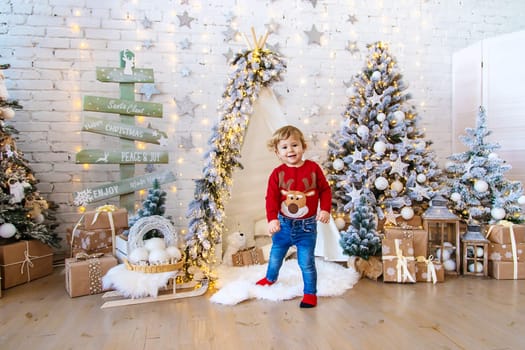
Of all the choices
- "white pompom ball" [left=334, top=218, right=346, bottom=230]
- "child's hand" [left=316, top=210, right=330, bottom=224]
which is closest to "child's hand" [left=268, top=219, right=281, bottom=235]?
"child's hand" [left=316, top=210, right=330, bottom=224]

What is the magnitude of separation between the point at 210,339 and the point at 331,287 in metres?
1.05

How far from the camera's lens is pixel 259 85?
9.70 feet

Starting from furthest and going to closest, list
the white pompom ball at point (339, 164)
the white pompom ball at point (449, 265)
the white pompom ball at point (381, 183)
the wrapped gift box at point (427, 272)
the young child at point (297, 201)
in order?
the white pompom ball at point (339, 164) < the white pompom ball at point (381, 183) < the white pompom ball at point (449, 265) < the wrapped gift box at point (427, 272) < the young child at point (297, 201)

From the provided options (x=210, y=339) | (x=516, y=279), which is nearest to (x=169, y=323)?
(x=210, y=339)

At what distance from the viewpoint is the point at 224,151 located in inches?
113

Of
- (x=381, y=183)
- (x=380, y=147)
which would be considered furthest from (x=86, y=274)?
(x=380, y=147)

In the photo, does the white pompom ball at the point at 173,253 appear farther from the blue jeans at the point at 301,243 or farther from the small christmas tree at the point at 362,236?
the small christmas tree at the point at 362,236

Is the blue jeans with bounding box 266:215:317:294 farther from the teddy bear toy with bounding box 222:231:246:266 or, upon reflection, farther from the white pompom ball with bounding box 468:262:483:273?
the white pompom ball with bounding box 468:262:483:273

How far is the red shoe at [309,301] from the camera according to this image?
2377 millimetres

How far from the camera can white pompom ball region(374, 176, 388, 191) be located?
10.7 feet

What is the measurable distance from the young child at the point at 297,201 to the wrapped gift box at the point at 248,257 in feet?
2.16

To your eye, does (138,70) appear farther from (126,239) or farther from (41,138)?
(126,239)

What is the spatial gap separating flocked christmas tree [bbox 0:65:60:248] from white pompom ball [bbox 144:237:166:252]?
97 cm

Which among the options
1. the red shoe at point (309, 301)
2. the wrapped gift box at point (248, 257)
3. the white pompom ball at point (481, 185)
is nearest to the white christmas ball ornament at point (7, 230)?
the wrapped gift box at point (248, 257)
